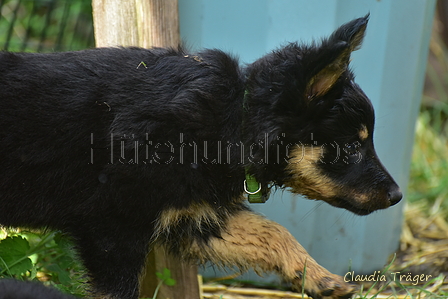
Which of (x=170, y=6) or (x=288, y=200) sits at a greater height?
(x=170, y=6)

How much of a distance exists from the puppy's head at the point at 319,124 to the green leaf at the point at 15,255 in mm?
1756

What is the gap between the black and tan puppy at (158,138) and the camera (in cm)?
307

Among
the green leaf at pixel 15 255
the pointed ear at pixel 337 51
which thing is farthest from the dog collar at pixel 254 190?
the green leaf at pixel 15 255

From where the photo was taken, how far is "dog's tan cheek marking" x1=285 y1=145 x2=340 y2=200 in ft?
10.9

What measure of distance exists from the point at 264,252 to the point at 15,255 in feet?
5.77

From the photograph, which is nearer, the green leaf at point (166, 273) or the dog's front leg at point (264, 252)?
the dog's front leg at point (264, 252)

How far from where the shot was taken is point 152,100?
3.16 meters

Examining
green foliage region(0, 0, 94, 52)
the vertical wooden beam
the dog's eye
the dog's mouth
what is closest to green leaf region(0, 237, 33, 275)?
the vertical wooden beam

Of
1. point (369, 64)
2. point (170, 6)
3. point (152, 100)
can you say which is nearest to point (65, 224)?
point (152, 100)

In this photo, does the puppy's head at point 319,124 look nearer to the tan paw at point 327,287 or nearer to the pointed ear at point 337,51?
the pointed ear at point 337,51

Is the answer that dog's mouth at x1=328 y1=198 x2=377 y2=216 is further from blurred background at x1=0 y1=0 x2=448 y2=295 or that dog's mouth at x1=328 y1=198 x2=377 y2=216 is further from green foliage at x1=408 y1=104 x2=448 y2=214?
green foliage at x1=408 y1=104 x2=448 y2=214

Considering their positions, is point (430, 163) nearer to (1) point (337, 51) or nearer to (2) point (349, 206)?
(2) point (349, 206)

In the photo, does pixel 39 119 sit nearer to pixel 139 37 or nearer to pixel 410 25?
pixel 139 37

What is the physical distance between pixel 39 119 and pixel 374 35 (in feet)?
8.34
